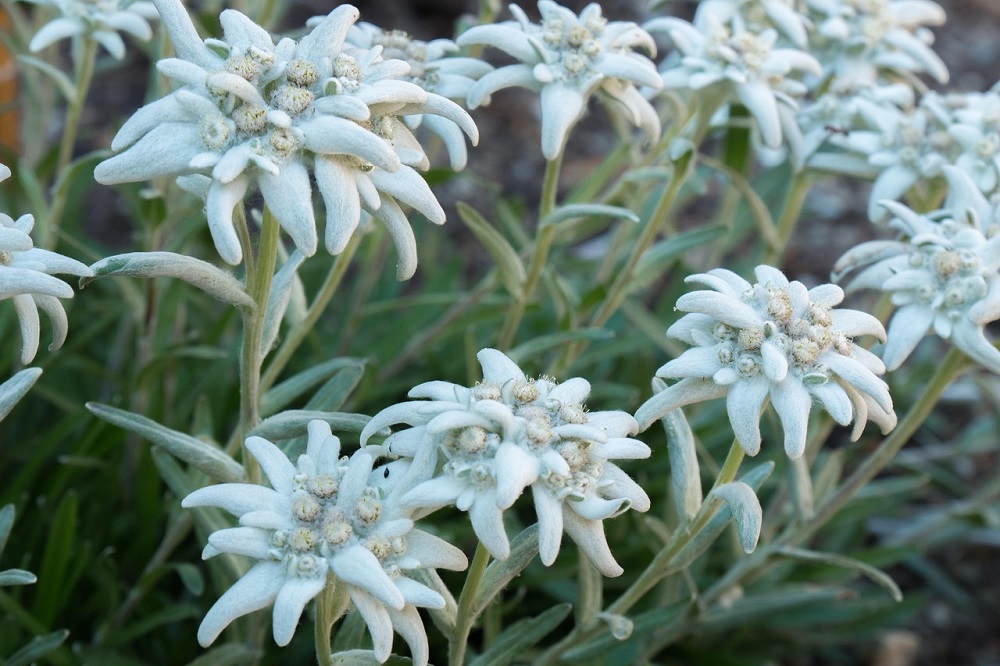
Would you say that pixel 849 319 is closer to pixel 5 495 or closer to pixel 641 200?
pixel 641 200

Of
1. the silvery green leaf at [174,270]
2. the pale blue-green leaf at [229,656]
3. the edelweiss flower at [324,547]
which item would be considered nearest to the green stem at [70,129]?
the silvery green leaf at [174,270]

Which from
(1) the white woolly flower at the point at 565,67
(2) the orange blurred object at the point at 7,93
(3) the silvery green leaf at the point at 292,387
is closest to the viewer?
(3) the silvery green leaf at the point at 292,387

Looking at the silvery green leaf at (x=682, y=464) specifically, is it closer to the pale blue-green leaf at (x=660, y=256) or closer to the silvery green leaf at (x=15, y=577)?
the pale blue-green leaf at (x=660, y=256)

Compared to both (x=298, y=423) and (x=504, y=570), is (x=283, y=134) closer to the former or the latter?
(x=298, y=423)

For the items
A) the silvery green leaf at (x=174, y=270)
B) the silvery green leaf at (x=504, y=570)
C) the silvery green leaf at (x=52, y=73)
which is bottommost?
the silvery green leaf at (x=504, y=570)

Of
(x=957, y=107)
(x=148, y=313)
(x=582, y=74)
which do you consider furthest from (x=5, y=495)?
(x=957, y=107)

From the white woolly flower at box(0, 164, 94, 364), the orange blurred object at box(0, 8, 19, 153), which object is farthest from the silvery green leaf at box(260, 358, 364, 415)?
the orange blurred object at box(0, 8, 19, 153)
